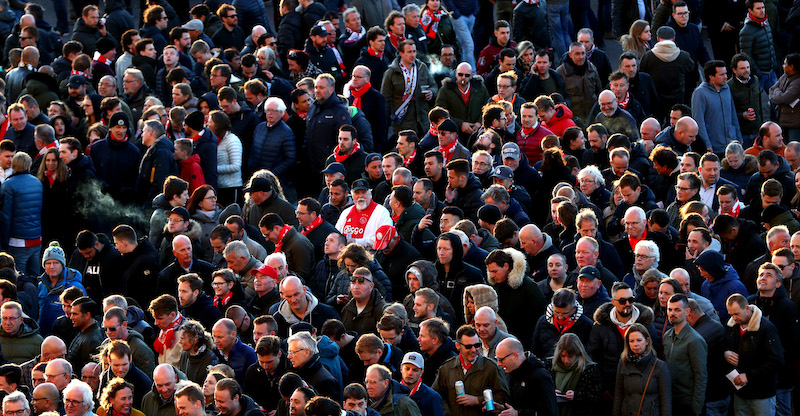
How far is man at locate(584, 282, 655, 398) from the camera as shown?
34.1ft

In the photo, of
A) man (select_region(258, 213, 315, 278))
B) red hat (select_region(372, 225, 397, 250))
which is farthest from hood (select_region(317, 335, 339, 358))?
man (select_region(258, 213, 315, 278))

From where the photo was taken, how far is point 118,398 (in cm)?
943

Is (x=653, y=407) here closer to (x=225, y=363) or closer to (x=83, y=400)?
(x=225, y=363)

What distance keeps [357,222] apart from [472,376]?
3.01 m

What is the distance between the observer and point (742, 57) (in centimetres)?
1631

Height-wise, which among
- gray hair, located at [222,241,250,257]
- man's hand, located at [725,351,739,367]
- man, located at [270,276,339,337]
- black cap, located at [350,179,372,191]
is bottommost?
man's hand, located at [725,351,739,367]

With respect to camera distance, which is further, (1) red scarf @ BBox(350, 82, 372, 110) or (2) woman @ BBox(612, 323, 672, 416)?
(1) red scarf @ BBox(350, 82, 372, 110)

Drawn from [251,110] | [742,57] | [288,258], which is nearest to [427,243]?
[288,258]

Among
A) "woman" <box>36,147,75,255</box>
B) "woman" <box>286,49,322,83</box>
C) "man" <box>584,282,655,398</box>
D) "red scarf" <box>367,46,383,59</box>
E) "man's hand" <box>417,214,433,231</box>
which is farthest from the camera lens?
"red scarf" <box>367,46,383,59</box>

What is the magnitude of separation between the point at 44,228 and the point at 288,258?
3260 mm

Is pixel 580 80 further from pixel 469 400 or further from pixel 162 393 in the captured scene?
pixel 162 393

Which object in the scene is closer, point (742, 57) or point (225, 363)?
point (225, 363)

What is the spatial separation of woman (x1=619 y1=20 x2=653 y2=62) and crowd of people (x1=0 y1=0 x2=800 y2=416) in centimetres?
3

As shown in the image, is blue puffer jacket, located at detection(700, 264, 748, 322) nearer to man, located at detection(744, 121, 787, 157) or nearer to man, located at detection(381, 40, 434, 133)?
man, located at detection(744, 121, 787, 157)
